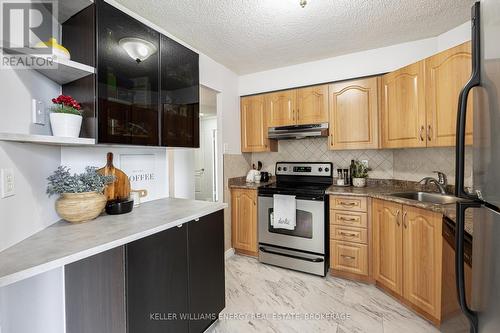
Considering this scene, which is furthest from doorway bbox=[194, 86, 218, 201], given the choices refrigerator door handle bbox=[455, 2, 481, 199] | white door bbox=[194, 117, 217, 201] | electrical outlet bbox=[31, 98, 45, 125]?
refrigerator door handle bbox=[455, 2, 481, 199]

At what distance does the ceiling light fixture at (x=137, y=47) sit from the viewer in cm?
132

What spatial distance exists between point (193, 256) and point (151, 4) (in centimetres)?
183

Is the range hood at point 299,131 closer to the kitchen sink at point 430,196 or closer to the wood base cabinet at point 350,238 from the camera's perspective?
the wood base cabinet at point 350,238

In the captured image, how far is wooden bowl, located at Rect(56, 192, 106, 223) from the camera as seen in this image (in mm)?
1165

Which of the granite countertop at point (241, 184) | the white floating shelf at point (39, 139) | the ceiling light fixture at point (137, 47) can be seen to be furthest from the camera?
the granite countertop at point (241, 184)

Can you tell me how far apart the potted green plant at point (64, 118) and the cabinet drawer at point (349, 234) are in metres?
2.26

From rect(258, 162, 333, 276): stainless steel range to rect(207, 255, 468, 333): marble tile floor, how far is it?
16cm

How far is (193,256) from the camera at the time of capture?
1401 millimetres

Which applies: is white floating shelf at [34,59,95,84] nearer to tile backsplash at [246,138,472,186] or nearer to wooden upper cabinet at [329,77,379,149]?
tile backsplash at [246,138,472,186]

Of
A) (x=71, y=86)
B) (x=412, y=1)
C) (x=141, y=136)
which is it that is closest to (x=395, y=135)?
(x=412, y=1)

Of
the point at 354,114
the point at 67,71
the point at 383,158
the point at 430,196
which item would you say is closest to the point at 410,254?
the point at 430,196

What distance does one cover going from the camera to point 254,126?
10.0 feet

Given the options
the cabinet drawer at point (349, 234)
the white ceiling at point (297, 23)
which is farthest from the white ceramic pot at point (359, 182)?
the white ceiling at point (297, 23)

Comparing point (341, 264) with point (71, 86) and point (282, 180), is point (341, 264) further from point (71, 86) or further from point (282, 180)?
point (71, 86)
